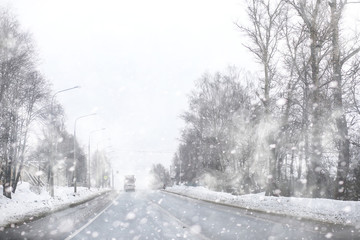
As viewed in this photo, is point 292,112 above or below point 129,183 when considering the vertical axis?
above

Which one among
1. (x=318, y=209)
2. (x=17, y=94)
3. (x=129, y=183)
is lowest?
(x=129, y=183)

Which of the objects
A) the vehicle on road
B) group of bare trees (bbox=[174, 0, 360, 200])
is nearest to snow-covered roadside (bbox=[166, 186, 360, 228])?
group of bare trees (bbox=[174, 0, 360, 200])

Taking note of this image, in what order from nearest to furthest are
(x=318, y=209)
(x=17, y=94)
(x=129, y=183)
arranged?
(x=318, y=209) → (x=17, y=94) → (x=129, y=183)

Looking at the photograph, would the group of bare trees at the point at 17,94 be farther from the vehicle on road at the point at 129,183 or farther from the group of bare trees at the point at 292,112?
the vehicle on road at the point at 129,183

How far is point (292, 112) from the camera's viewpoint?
2747cm

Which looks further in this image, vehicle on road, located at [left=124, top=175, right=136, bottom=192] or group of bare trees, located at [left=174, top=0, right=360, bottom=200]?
vehicle on road, located at [left=124, top=175, right=136, bottom=192]

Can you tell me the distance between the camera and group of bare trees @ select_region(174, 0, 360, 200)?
17.8 meters

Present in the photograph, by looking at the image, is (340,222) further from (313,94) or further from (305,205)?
(313,94)

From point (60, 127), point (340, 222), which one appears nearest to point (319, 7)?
point (340, 222)

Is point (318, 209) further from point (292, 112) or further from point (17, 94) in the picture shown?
point (17, 94)

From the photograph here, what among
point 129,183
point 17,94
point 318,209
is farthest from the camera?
point 129,183

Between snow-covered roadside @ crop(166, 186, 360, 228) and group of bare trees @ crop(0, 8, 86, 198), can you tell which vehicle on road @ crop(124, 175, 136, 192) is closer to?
group of bare trees @ crop(0, 8, 86, 198)

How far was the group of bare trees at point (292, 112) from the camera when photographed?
700 inches

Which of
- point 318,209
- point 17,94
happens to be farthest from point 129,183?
point 318,209
